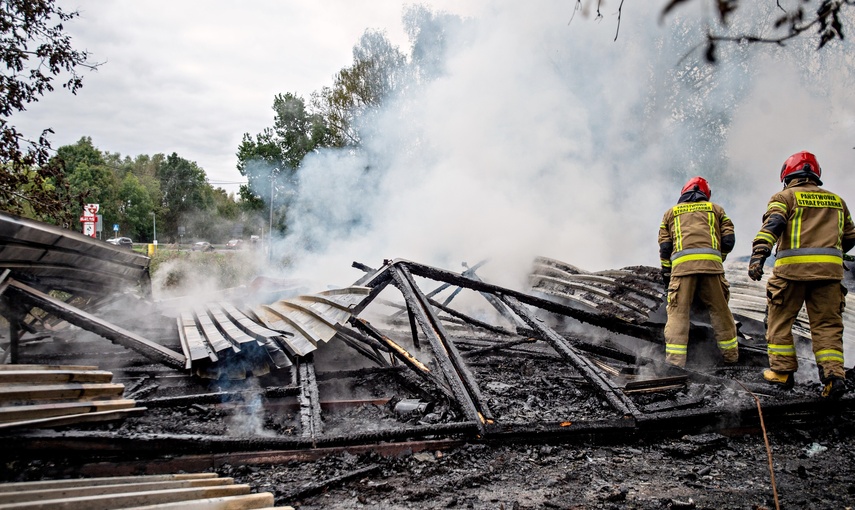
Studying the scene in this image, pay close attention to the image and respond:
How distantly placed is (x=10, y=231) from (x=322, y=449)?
2.75 meters

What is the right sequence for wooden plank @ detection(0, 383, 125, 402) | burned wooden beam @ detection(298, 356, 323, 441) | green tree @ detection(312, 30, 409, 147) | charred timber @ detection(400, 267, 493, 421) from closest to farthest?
1. wooden plank @ detection(0, 383, 125, 402)
2. burned wooden beam @ detection(298, 356, 323, 441)
3. charred timber @ detection(400, 267, 493, 421)
4. green tree @ detection(312, 30, 409, 147)

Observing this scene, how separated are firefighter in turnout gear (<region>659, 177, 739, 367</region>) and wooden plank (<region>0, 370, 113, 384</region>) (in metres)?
4.48

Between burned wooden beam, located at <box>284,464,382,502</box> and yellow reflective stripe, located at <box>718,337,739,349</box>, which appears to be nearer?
burned wooden beam, located at <box>284,464,382,502</box>

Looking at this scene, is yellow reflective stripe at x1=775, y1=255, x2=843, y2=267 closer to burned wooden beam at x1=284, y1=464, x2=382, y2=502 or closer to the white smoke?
burned wooden beam at x1=284, y1=464, x2=382, y2=502

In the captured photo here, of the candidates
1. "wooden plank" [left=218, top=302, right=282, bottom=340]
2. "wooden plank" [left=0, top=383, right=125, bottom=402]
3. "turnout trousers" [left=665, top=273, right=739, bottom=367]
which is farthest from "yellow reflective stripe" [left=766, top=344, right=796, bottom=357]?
"wooden plank" [left=0, top=383, right=125, bottom=402]

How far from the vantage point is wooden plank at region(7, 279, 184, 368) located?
3639mm

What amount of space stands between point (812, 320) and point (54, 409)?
517cm

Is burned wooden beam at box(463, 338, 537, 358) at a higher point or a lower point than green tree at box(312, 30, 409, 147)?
lower

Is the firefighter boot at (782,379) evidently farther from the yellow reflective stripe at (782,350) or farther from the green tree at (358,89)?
the green tree at (358,89)

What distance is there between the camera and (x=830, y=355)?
12.0ft

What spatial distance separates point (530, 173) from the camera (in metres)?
12.4

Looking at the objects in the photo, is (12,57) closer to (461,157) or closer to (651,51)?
(461,157)

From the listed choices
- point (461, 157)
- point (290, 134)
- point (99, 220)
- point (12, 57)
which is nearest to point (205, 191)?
point (290, 134)

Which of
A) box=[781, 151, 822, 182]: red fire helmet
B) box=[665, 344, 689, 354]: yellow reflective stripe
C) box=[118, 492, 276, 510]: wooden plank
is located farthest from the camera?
box=[665, 344, 689, 354]: yellow reflective stripe
